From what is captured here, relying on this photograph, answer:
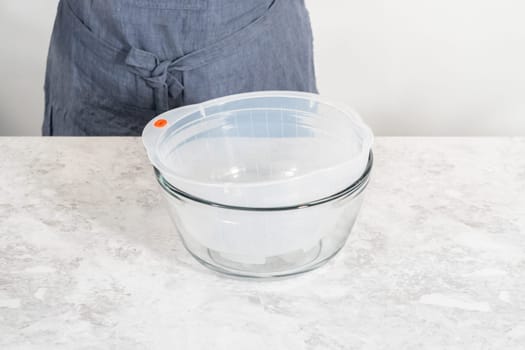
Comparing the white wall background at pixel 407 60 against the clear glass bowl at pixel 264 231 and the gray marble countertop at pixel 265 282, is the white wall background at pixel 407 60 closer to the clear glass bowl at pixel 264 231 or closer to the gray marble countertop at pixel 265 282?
the gray marble countertop at pixel 265 282

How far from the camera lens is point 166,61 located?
981 mm

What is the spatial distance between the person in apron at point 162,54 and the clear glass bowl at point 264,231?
384mm

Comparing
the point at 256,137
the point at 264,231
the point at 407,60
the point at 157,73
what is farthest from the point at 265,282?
the point at 407,60

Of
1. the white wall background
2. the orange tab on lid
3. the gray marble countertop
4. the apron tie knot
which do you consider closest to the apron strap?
the apron tie knot

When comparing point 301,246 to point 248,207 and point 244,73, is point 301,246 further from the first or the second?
point 244,73

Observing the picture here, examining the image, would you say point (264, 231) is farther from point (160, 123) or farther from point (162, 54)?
point (162, 54)

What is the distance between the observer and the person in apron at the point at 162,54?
0.96 meters

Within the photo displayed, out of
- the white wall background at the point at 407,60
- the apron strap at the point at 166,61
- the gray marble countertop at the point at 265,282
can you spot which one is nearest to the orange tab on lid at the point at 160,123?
the gray marble countertop at the point at 265,282

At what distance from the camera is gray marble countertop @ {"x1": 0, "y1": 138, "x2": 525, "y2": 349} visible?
1.94ft

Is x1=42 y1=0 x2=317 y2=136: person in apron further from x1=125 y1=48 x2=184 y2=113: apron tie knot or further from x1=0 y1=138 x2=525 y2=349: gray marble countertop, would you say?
x1=0 y1=138 x2=525 y2=349: gray marble countertop

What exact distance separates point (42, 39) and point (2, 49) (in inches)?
5.1

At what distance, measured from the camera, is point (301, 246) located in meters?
0.64

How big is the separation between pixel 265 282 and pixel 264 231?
72mm

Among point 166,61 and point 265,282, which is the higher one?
point 166,61
